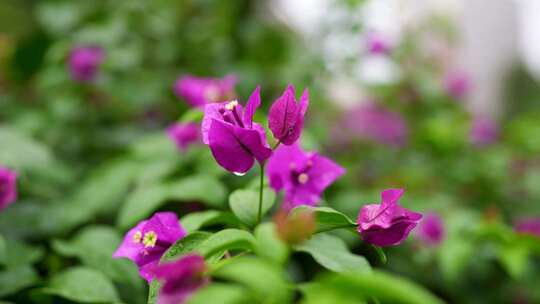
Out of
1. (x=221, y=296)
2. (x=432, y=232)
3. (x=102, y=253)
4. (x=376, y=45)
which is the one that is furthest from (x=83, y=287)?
(x=376, y=45)

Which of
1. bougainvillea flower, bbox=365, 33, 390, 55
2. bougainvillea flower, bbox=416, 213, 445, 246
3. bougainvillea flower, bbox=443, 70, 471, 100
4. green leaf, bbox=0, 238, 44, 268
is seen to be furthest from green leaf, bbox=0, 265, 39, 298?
bougainvillea flower, bbox=443, 70, 471, 100

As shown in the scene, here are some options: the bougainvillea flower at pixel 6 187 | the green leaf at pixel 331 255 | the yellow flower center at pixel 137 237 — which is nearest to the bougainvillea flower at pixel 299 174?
the green leaf at pixel 331 255

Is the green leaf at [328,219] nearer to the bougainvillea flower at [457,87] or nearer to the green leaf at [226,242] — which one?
the green leaf at [226,242]

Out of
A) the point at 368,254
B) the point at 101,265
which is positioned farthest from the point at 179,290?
the point at 368,254

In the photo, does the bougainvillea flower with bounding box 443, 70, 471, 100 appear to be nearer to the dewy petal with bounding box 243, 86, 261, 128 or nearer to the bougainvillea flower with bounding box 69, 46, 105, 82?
the bougainvillea flower with bounding box 69, 46, 105, 82

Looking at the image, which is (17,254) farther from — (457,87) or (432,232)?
(457,87)
